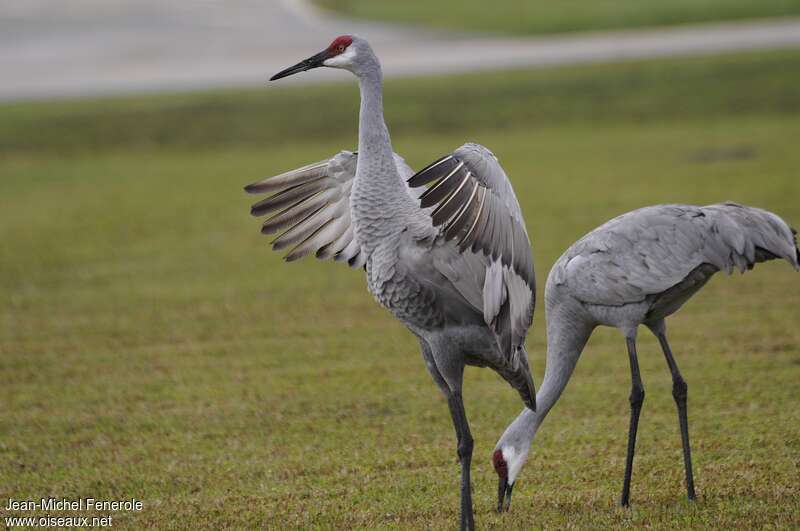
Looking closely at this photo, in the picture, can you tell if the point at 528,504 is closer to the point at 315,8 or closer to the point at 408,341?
the point at 408,341

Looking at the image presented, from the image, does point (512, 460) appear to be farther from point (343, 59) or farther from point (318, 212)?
point (343, 59)

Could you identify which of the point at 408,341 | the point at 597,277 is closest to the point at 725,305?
the point at 408,341

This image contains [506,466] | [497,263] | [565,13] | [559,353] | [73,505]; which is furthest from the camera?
[565,13]

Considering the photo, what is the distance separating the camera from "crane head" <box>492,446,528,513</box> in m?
5.37

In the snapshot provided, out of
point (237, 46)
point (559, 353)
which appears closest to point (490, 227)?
point (559, 353)

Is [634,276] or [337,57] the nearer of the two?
[337,57]

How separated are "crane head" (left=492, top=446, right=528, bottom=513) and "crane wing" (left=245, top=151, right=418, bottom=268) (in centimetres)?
135

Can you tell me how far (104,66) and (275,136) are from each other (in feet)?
24.5

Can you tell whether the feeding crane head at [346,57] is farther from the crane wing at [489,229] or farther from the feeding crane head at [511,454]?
the feeding crane head at [511,454]

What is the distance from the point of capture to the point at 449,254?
203 inches

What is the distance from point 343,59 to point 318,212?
3.71 feet

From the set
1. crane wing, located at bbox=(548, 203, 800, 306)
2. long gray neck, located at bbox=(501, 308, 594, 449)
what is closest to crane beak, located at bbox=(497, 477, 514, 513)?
long gray neck, located at bbox=(501, 308, 594, 449)

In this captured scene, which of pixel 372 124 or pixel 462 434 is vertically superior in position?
pixel 372 124

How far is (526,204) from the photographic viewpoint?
561 inches
